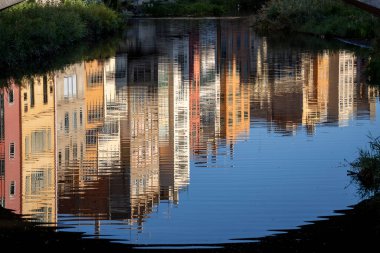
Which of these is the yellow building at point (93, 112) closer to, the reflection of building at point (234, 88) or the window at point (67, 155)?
the window at point (67, 155)

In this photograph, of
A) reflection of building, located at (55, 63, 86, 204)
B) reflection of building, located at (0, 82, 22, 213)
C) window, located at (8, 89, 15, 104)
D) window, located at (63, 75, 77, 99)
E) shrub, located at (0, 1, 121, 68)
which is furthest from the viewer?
shrub, located at (0, 1, 121, 68)

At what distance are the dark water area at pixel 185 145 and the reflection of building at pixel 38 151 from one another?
0.15 feet

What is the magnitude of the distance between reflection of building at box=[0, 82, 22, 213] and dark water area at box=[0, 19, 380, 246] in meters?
0.05

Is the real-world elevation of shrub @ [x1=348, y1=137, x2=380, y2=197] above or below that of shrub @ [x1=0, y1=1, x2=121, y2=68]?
below

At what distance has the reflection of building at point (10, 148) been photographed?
761 inches

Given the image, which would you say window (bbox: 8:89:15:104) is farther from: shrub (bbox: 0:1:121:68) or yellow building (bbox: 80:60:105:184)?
shrub (bbox: 0:1:121:68)

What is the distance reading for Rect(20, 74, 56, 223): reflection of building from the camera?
1842 centimetres

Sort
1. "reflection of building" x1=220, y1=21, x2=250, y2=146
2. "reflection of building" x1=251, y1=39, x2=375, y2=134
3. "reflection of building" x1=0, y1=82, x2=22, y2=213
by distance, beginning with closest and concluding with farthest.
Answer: "reflection of building" x1=0, y1=82, x2=22, y2=213 → "reflection of building" x1=220, y1=21, x2=250, y2=146 → "reflection of building" x1=251, y1=39, x2=375, y2=134

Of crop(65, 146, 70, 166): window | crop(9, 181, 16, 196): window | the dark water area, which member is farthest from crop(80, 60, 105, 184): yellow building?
crop(9, 181, 16, 196): window

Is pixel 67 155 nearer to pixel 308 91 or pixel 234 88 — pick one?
pixel 308 91

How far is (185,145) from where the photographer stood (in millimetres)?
25156

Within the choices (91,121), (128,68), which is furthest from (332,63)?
(91,121)

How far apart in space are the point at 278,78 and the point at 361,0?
66.4 ft

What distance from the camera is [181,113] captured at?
1160 inches
